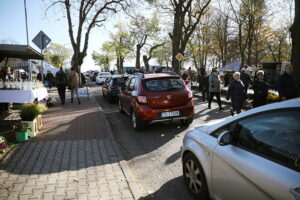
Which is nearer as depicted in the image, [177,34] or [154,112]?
[154,112]

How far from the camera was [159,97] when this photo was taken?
7.10 meters

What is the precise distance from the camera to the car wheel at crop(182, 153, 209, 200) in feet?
10.7

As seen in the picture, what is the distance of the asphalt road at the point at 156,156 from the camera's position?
13.0ft

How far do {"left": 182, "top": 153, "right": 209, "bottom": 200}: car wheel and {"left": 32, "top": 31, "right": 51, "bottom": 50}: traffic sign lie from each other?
974 centimetres

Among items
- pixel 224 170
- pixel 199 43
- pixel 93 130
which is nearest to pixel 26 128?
pixel 93 130

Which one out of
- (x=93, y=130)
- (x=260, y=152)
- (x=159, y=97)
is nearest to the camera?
(x=260, y=152)

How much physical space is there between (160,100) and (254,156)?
15.6 feet

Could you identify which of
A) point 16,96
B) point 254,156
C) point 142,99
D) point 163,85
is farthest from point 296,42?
Result: point 16,96

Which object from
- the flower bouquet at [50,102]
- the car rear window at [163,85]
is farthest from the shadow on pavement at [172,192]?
the flower bouquet at [50,102]

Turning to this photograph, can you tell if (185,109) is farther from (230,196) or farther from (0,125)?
(0,125)

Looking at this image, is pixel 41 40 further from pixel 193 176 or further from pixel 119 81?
pixel 193 176

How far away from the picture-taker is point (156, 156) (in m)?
5.51

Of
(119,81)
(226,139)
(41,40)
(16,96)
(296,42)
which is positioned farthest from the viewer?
(119,81)

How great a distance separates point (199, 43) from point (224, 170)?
4929 centimetres
